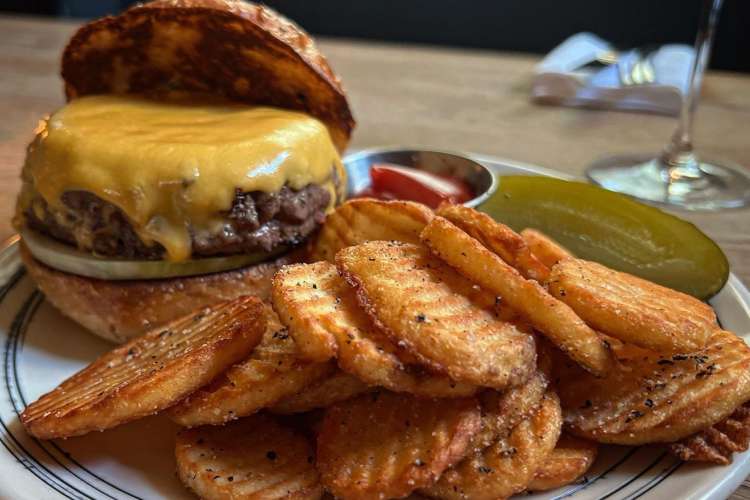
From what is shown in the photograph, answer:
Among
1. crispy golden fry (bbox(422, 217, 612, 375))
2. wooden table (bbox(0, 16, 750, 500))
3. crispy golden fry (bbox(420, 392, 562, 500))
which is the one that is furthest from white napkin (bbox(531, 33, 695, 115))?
crispy golden fry (bbox(420, 392, 562, 500))

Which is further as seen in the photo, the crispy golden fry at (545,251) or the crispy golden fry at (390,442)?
the crispy golden fry at (545,251)

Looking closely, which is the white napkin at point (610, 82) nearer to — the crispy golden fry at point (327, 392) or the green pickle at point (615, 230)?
the green pickle at point (615, 230)

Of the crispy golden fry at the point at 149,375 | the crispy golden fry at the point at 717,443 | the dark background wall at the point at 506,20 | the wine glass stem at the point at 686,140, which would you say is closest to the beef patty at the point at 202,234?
the crispy golden fry at the point at 149,375

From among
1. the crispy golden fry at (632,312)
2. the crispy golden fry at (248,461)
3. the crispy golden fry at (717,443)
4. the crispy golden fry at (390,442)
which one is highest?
the crispy golden fry at (632,312)

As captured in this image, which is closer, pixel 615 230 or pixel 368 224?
pixel 368 224

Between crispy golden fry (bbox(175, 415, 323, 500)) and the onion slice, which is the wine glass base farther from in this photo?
crispy golden fry (bbox(175, 415, 323, 500))

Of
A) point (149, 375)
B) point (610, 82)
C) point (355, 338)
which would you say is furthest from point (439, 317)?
point (610, 82)

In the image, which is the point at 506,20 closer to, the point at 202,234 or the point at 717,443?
the point at 202,234
